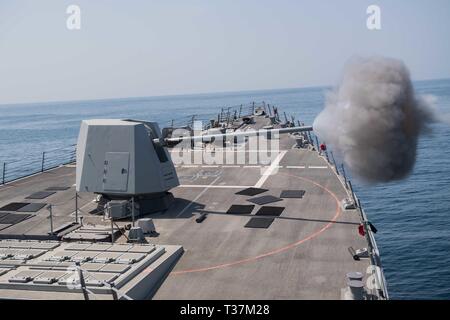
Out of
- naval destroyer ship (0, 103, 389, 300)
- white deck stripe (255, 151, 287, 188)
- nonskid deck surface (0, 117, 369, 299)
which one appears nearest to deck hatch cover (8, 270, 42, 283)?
naval destroyer ship (0, 103, 389, 300)

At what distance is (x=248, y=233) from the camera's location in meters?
16.3

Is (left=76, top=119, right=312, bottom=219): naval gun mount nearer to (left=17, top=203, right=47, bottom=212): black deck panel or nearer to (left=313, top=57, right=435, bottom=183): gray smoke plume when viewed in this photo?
(left=17, top=203, right=47, bottom=212): black deck panel

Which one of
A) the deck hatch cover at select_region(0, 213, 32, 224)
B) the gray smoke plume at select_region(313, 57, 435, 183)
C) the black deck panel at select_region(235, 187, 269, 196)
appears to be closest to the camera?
the gray smoke plume at select_region(313, 57, 435, 183)

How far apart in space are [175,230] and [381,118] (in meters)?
8.85

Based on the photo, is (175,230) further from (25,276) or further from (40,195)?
(40,195)

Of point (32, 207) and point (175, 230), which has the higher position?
point (32, 207)

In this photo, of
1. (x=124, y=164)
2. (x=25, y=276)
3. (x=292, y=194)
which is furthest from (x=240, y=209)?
(x=25, y=276)

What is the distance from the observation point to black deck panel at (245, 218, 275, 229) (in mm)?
17047

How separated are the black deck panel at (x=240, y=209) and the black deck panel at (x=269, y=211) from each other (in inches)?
17.7

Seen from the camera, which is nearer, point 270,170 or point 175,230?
point 175,230

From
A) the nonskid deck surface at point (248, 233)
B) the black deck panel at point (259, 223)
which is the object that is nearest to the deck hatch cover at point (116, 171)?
the nonskid deck surface at point (248, 233)

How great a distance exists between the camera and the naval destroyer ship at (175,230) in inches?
451

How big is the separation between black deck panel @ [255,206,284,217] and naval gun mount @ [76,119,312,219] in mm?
3612

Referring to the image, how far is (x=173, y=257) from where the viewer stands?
13648mm
